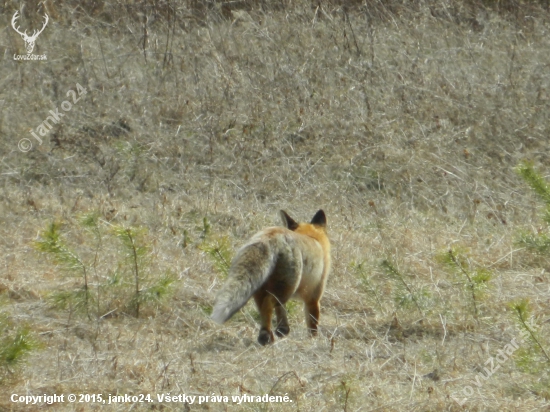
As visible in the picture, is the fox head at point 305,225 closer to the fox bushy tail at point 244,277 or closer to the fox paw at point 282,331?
the fox paw at point 282,331

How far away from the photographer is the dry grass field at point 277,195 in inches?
212

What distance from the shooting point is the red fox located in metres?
5.39

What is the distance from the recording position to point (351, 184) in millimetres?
10461

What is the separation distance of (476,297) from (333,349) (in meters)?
1.25

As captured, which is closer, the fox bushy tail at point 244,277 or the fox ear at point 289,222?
the fox bushy tail at point 244,277

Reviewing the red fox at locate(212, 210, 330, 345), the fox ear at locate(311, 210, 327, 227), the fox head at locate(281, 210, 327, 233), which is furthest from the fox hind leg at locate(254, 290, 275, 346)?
the fox ear at locate(311, 210, 327, 227)

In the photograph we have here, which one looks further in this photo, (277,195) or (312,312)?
(277,195)

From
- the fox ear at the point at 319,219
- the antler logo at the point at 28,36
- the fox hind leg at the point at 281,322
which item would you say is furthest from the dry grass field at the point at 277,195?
the fox ear at the point at 319,219

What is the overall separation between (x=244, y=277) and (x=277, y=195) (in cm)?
478

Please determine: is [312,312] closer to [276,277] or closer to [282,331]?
[282,331]

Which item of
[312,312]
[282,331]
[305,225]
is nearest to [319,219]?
[305,225]

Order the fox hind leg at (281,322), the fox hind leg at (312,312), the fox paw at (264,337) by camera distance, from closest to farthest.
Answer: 1. the fox paw at (264,337)
2. the fox hind leg at (281,322)
3. the fox hind leg at (312,312)

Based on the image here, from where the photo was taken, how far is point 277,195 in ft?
33.5

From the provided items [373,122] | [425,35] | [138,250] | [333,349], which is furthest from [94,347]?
[425,35]
